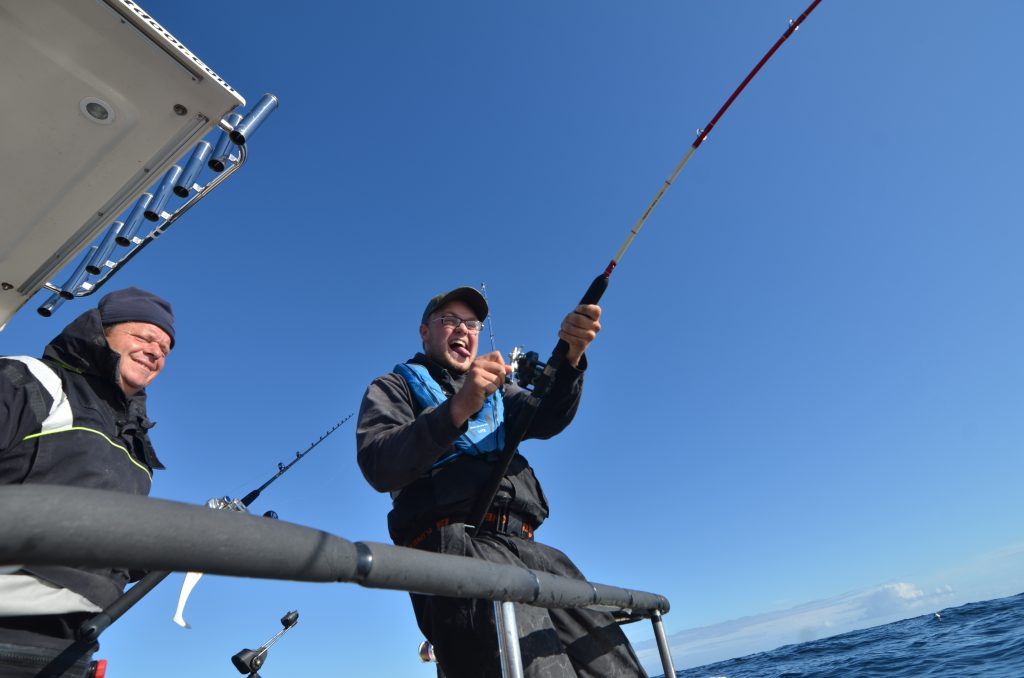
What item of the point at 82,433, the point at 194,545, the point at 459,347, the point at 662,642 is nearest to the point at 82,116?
the point at 82,433

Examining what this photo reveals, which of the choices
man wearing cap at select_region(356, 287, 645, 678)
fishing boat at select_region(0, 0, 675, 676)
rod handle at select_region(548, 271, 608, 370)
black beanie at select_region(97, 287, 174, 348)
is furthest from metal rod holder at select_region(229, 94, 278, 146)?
rod handle at select_region(548, 271, 608, 370)

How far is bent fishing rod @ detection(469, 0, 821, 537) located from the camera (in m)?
2.45

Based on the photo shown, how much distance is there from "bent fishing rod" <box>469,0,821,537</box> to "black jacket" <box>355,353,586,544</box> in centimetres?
14

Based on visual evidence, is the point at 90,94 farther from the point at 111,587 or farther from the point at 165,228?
the point at 111,587

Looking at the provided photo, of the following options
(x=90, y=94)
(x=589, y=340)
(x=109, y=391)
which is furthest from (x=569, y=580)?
(x=90, y=94)

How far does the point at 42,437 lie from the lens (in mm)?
2334

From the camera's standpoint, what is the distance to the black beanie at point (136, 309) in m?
2.99

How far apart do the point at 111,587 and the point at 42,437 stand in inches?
27.2

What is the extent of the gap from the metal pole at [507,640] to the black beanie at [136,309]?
2.48m

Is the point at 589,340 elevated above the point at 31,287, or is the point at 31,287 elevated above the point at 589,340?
the point at 31,287

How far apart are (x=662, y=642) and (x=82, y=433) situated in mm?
2650

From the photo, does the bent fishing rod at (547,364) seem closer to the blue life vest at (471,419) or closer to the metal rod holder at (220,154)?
the blue life vest at (471,419)

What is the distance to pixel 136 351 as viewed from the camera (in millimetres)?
2975

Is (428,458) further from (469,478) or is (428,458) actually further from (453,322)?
(453,322)
